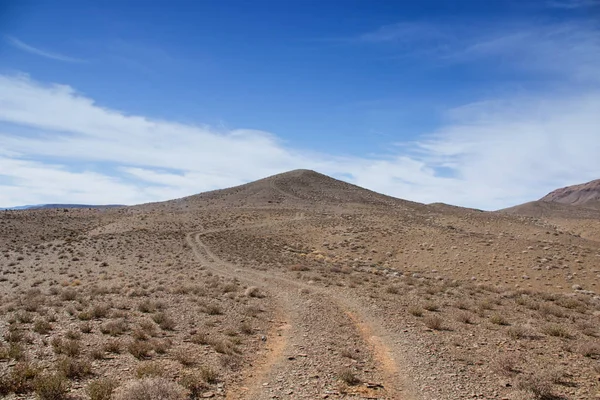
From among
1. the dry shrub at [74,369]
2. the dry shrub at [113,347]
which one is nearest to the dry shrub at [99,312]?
the dry shrub at [113,347]

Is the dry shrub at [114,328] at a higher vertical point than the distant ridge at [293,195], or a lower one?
lower

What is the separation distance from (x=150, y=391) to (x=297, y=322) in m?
7.21

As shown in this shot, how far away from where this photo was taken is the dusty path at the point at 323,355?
336 inches

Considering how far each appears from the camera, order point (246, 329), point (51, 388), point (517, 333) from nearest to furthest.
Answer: point (51, 388) < point (517, 333) < point (246, 329)

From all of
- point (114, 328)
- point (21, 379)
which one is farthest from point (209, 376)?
point (114, 328)

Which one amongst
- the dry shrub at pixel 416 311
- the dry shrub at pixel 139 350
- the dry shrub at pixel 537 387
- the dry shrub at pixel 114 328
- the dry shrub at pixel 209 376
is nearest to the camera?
the dry shrub at pixel 537 387

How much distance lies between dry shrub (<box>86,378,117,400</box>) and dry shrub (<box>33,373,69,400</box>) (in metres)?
0.47

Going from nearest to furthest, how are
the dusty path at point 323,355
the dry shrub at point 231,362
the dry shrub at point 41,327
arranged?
the dusty path at point 323,355 < the dry shrub at point 231,362 < the dry shrub at point 41,327

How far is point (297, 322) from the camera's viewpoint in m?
14.2

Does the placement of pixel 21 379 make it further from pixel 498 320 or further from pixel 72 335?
pixel 498 320

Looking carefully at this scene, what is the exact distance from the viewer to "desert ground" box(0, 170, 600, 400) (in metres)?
8.70

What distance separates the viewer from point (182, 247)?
36.8m

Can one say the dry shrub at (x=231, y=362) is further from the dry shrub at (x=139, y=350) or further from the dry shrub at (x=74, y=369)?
the dry shrub at (x=74, y=369)

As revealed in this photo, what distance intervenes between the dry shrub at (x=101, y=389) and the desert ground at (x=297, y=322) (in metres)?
0.04
